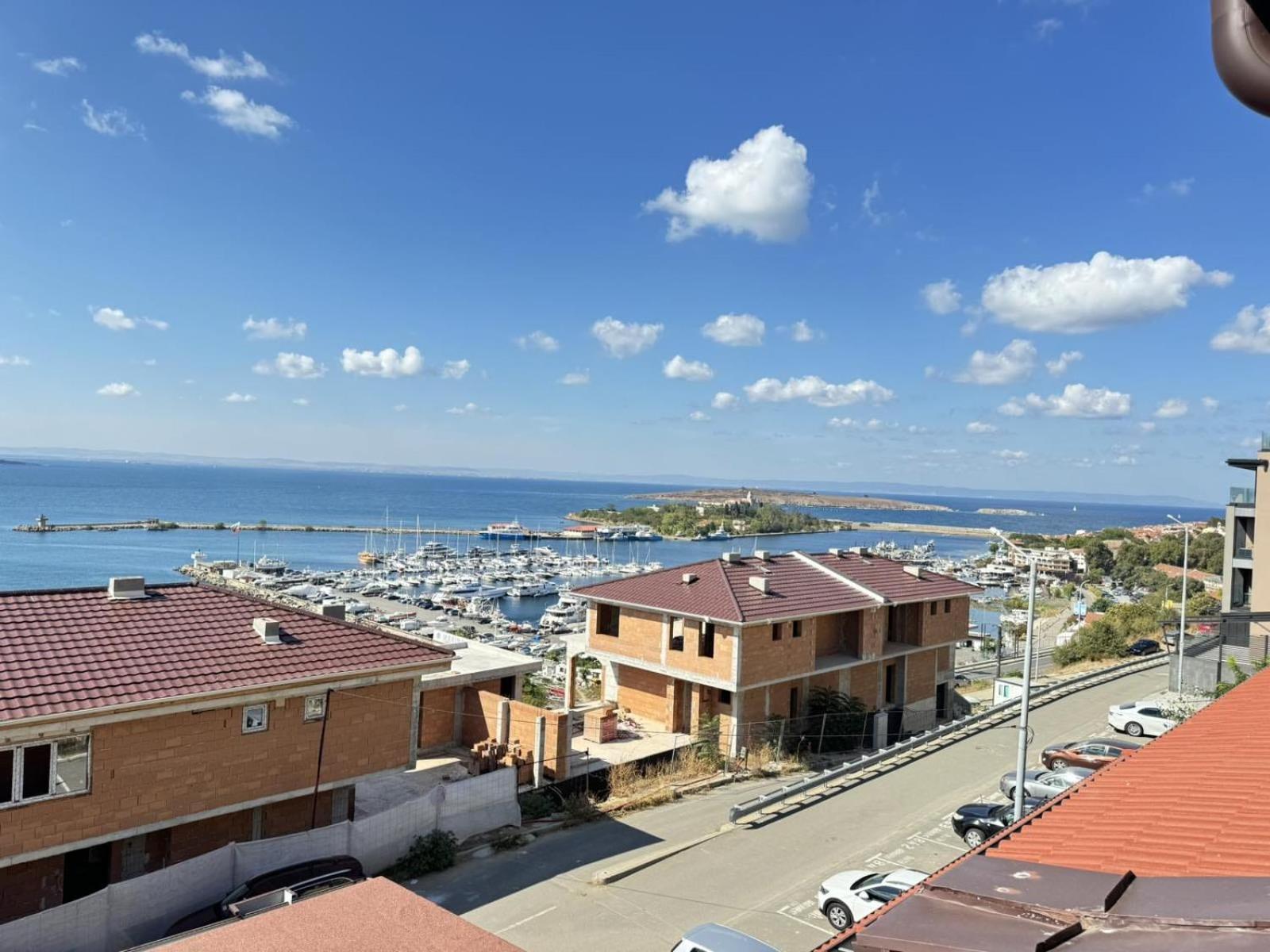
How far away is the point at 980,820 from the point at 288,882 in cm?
1524

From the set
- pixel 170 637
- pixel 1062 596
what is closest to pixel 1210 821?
pixel 170 637

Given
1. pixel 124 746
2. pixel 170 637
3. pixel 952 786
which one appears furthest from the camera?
pixel 952 786

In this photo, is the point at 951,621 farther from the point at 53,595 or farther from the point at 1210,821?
the point at 53,595

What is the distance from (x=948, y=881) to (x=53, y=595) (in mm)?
19080

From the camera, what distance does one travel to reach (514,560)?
430ft

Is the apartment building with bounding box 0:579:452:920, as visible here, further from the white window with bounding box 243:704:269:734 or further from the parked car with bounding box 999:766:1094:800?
the parked car with bounding box 999:766:1094:800

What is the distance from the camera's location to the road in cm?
1545

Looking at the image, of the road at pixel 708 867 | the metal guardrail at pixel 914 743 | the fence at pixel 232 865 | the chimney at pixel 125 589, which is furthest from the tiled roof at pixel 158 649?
the metal guardrail at pixel 914 743

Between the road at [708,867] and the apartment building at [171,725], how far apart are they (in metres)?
A: 3.49

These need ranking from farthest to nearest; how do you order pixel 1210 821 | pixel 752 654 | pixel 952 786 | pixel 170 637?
pixel 752 654
pixel 952 786
pixel 170 637
pixel 1210 821

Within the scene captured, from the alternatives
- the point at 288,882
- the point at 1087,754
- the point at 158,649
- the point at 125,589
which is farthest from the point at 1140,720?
the point at 125,589

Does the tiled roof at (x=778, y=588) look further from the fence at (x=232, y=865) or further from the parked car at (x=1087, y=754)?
the fence at (x=232, y=865)

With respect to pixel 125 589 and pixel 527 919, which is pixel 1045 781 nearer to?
pixel 527 919

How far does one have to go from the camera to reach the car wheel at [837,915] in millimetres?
15570
